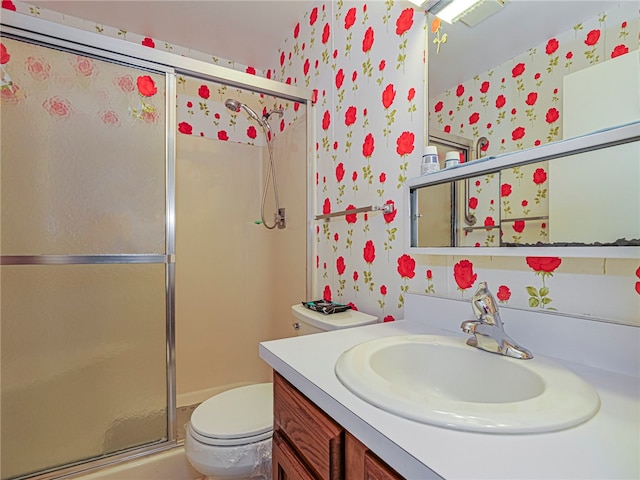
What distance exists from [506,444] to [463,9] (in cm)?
117

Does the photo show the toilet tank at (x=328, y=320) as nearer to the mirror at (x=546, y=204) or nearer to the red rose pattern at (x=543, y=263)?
the mirror at (x=546, y=204)

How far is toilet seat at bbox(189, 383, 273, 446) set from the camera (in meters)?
1.14

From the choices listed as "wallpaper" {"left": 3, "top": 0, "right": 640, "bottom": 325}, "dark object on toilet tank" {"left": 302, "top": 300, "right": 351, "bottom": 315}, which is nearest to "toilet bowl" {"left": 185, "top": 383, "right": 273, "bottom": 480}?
"dark object on toilet tank" {"left": 302, "top": 300, "right": 351, "bottom": 315}

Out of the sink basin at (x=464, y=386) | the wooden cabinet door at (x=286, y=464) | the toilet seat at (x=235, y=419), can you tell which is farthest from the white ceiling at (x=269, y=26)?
the toilet seat at (x=235, y=419)

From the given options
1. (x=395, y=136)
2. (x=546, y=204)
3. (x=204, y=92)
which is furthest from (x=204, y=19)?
(x=546, y=204)

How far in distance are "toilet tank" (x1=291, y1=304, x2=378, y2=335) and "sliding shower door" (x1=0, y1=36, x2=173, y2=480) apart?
0.60 m

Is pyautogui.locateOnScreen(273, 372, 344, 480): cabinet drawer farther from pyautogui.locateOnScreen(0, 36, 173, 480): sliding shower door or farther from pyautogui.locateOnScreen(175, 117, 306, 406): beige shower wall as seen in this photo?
pyautogui.locateOnScreen(175, 117, 306, 406): beige shower wall

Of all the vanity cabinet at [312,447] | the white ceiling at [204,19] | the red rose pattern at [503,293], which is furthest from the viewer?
the white ceiling at [204,19]

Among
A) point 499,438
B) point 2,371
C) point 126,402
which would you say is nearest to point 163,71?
point 2,371

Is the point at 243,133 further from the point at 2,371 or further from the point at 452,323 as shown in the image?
the point at 452,323

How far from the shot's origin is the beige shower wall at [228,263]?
7.15 ft

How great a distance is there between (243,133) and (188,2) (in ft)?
2.79

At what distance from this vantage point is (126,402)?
1.39m

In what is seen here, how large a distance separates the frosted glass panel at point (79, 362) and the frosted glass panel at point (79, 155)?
135mm
